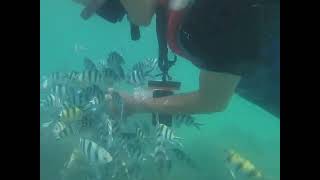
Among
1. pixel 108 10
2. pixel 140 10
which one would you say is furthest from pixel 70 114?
pixel 140 10

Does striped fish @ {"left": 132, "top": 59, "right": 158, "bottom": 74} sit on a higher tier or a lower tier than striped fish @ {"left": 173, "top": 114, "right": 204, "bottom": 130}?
higher

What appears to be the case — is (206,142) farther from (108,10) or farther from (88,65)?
(108,10)

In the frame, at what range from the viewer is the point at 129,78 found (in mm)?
3625

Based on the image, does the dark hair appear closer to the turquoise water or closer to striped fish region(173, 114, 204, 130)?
the turquoise water

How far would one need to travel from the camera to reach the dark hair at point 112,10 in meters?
3.01

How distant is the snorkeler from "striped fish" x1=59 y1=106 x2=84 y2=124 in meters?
0.89

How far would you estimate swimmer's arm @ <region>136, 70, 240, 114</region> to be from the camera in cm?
302

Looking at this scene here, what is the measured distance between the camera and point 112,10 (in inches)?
119

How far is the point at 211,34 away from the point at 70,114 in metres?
1.58

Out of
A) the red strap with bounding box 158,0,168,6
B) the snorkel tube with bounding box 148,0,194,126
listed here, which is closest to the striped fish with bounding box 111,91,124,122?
the snorkel tube with bounding box 148,0,194,126

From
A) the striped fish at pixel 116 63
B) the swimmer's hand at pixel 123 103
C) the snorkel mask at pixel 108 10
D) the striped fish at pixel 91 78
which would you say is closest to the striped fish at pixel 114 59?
the striped fish at pixel 116 63
